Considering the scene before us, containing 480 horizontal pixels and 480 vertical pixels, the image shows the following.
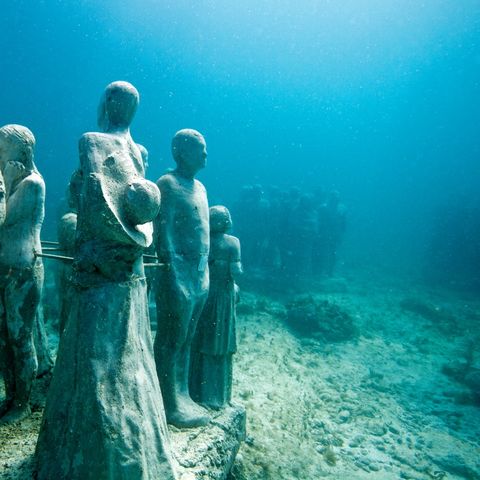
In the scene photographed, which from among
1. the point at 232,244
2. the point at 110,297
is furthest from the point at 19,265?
the point at 232,244

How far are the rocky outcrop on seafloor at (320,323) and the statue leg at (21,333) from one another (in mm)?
8965

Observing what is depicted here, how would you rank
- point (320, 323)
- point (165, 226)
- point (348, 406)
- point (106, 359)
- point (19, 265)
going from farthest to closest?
point (320, 323) → point (348, 406) → point (165, 226) → point (19, 265) → point (106, 359)

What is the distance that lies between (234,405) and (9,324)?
257 cm

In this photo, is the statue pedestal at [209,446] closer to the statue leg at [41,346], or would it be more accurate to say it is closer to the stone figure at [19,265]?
the stone figure at [19,265]

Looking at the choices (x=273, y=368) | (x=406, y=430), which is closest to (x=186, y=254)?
(x=273, y=368)

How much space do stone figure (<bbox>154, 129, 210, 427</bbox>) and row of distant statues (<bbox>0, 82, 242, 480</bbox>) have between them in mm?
10

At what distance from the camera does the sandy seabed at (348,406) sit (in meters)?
4.69

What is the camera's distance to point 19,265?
2.73m

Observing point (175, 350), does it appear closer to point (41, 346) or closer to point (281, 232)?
point (41, 346)

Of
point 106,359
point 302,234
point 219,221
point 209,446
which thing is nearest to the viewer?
point 106,359

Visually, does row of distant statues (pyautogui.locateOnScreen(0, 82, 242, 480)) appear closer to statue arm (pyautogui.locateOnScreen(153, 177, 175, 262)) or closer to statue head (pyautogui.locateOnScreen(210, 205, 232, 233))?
statue arm (pyautogui.locateOnScreen(153, 177, 175, 262))

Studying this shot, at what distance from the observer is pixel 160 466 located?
7.55 ft

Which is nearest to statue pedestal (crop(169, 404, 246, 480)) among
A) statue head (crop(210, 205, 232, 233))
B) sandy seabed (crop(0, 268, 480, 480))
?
sandy seabed (crop(0, 268, 480, 480))

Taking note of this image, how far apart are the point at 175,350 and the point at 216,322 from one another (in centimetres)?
77
